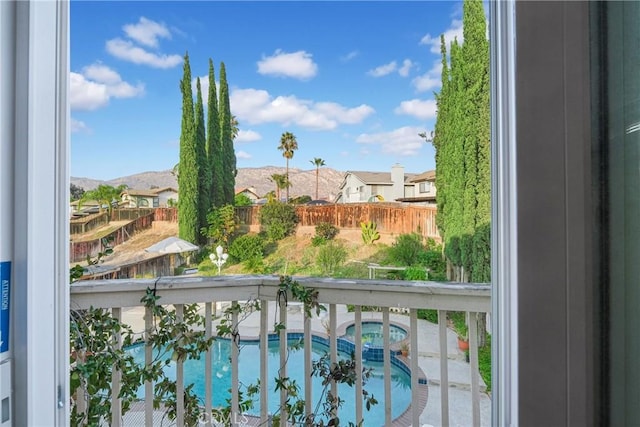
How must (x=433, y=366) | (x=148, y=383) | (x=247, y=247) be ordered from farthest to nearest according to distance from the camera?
(x=247, y=247)
(x=433, y=366)
(x=148, y=383)

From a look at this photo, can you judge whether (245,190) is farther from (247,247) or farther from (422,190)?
(422,190)

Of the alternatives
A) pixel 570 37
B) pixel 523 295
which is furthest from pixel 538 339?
pixel 570 37

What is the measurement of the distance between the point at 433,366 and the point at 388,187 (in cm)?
299

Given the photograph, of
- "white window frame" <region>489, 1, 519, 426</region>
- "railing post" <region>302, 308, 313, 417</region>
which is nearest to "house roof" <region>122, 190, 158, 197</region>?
"railing post" <region>302, 308, 313, 417</region>

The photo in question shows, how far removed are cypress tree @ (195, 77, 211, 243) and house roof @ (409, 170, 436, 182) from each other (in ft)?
11.6

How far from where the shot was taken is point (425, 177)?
5945 mm

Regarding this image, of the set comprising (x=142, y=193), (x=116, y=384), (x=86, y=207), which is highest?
(x=142, y=193)

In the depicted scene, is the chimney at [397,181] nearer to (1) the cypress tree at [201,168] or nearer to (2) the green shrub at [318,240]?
(2) the green shrub at [318,240]

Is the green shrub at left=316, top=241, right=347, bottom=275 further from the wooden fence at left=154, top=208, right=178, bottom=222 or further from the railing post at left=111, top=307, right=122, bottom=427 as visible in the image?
the railing post at left=111, top=307, right=122, bottom=427

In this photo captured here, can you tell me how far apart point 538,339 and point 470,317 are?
92 centimetres

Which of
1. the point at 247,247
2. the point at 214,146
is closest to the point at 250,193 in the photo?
the point at 214,146

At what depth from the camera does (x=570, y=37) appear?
0.42m

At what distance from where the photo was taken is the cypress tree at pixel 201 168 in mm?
5254

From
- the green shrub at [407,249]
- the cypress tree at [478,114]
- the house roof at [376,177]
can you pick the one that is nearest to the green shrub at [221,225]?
the house roof at [376,177]
